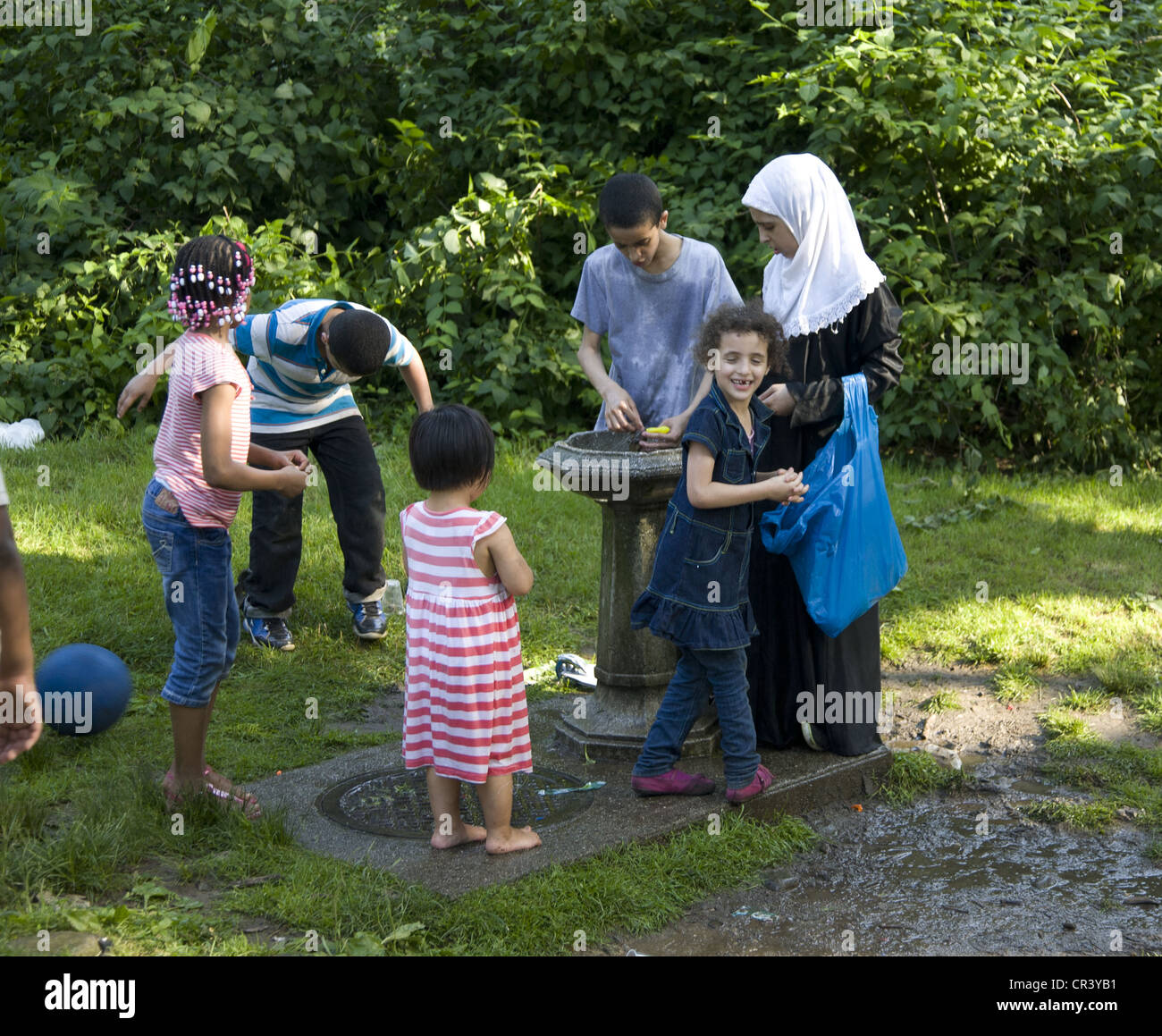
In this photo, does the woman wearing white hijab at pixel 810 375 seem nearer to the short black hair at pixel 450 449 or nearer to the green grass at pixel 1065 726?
the green grass at pixel 1065 726

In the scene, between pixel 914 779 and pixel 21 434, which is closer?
pixel 914 779

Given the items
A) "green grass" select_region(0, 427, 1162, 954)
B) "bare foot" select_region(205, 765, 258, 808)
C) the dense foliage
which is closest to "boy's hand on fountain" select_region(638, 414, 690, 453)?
"green grass" select_region(0, 427, 1162, 954)

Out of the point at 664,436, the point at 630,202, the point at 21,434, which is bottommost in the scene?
the point at 21,434

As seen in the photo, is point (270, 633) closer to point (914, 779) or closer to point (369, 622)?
point (369, 622)

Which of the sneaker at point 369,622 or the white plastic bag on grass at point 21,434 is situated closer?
the sneaker at point 369,622

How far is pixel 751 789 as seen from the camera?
4.23m

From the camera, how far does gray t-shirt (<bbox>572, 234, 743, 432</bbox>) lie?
473cm

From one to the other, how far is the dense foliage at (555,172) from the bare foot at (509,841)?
16.6 ft

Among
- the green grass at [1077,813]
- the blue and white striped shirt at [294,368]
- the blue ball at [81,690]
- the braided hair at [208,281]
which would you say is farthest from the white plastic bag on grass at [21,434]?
the green grass at [1077,813]

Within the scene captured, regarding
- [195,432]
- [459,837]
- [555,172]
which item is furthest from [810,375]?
[555,172]

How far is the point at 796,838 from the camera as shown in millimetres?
4219

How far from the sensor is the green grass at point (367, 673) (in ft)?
11.5

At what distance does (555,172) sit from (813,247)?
511cm

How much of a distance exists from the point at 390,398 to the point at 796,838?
6013mm
